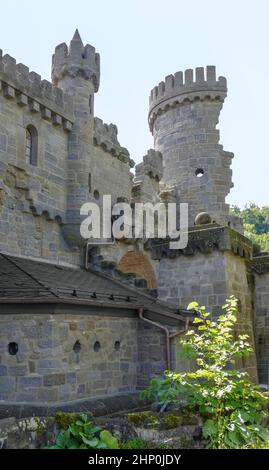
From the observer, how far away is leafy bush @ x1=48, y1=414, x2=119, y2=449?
520cm

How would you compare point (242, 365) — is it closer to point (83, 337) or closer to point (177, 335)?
point (177, 335)

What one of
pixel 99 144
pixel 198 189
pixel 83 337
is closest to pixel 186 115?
pixel 198 189

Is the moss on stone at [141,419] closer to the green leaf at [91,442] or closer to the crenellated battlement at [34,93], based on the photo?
the green leaf at [91,442]

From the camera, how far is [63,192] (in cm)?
1673

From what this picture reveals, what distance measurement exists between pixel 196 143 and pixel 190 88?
3176 mm

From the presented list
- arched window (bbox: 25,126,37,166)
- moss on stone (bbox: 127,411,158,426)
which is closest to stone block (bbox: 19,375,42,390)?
moss on stone (bbox: 127,411,158,426)

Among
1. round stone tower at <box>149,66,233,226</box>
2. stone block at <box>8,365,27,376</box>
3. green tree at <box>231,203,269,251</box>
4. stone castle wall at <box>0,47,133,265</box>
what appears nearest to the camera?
stone block at <box>8,365,27,376</box>

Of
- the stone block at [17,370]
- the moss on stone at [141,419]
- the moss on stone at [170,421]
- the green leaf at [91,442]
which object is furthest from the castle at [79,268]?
the green leaf at [91,442]

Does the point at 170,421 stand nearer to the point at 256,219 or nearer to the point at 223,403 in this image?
the point at 223,403

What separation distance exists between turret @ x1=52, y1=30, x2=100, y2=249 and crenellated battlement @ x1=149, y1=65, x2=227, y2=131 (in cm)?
982

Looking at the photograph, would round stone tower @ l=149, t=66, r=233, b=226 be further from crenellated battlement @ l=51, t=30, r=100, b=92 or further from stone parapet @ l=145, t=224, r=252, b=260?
stone parapet @ l=145, t=224, r=252, b=260

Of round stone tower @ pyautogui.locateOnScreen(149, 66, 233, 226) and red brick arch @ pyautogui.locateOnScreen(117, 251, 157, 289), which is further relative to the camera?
round stone tower @ pyautogui.locateOnScreen(149, 66, 233, 226)

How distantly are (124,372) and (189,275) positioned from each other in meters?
3.46

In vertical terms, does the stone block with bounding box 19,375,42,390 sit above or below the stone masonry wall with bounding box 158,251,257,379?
below
